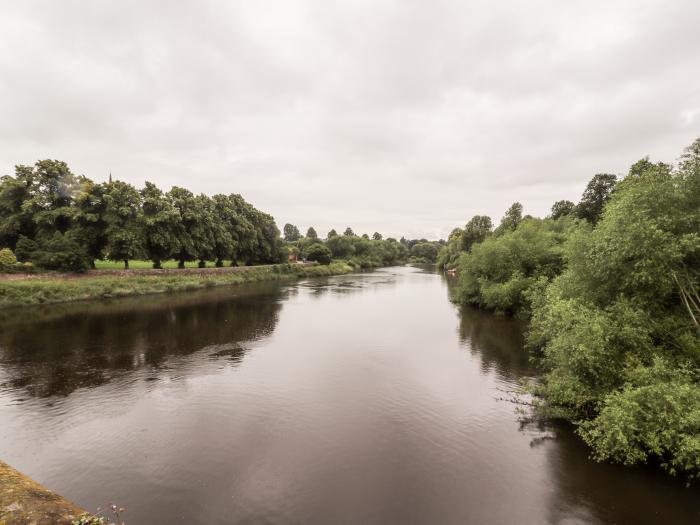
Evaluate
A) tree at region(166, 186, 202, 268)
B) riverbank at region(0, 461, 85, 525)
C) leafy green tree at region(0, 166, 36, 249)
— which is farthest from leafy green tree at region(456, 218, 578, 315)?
leafy green tree at region(0, 166, 36, 249)

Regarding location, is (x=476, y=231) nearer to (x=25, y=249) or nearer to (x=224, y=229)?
(x=224, y=229)

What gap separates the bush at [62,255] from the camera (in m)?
39.8

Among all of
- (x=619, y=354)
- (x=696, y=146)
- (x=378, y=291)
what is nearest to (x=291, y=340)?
(x=619, y=354)

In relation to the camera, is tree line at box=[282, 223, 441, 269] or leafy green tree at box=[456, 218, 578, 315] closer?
leafy green tree at box=[456, 218, 578, 315]

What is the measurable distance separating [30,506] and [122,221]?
160 ft

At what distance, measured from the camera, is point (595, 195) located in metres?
50.2

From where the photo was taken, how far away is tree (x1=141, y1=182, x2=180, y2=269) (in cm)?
4841

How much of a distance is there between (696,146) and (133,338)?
3172 cm

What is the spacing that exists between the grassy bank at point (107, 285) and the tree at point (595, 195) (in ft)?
182

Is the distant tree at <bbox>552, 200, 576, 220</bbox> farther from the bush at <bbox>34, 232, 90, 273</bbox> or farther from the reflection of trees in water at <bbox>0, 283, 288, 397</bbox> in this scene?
the bush at <bbox>34, 232, 90, 273</bbox>

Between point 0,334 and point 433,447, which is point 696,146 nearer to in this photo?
point 433,447

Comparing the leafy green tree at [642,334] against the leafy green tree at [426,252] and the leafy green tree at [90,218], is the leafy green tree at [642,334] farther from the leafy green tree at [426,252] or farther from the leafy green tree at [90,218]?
the leafy green tree at [426,252]

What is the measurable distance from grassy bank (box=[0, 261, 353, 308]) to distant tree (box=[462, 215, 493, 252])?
43223 mm

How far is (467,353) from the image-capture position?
2239cm
